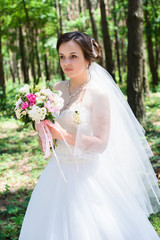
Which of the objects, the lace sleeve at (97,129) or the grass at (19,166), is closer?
the lace sleeve at (97,129)

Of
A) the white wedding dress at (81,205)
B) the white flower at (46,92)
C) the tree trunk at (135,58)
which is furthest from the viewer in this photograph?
the tree trunk at (135,58)

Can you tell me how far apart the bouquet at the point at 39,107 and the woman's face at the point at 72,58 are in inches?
14.1

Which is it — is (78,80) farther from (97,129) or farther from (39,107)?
(39,107)

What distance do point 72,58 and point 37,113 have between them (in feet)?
2.41

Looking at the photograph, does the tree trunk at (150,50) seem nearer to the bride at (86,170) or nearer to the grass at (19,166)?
the grass at (19,166)

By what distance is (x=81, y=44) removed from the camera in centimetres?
252

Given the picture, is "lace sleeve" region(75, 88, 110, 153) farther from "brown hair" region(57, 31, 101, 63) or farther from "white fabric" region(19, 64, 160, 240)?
"brown hair" region(57, 31, 101, 63)

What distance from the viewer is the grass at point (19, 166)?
3.74m

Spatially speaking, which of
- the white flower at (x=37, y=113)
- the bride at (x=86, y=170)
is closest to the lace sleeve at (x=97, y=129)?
the bride at (x=86, y=170)

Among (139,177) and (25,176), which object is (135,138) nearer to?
(139,177)

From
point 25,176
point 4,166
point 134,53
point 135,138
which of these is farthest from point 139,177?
point 134,53

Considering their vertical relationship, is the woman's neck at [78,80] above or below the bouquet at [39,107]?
above

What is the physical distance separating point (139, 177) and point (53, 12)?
44.4 feet

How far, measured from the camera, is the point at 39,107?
217 cm
